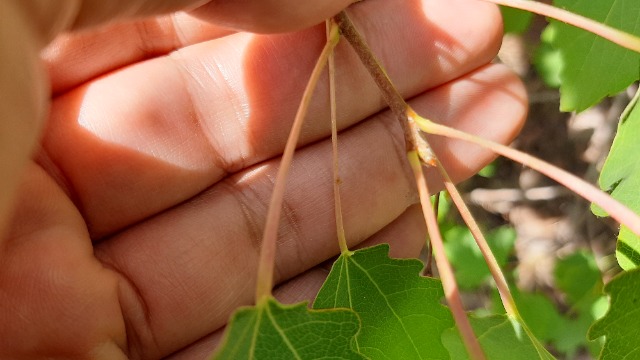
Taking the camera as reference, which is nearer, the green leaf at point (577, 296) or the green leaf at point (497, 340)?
the green leaf at point (497, 340)

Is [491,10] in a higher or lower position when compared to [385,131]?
higher

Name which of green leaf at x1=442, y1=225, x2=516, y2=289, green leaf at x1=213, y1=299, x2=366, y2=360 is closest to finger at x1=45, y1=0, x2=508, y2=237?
green leaf at x1=213, y1=299, x2=366, y2=360

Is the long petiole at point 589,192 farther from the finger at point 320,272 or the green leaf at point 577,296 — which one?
the green leaf at point 577,296

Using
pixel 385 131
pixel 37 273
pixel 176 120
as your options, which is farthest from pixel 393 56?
pixel 37 273

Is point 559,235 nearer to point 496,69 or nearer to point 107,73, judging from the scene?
point 496,69

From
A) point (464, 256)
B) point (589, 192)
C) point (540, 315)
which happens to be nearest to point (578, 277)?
point (540, 315)

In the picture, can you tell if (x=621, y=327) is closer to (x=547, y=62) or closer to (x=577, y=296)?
(x=547, y=62)

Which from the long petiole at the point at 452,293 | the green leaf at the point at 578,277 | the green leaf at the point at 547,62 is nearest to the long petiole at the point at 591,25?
the long petiole at the point at 452,293
